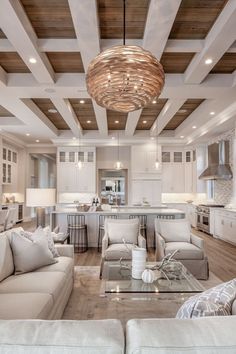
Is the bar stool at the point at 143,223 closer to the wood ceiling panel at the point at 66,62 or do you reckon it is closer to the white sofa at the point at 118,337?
the wood ceiling panel at the point at 66,62

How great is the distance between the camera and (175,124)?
8.58 meters

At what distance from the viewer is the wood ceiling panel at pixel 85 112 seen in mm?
6307

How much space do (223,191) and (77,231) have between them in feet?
15.4

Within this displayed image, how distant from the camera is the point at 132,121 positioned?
7.39 meters

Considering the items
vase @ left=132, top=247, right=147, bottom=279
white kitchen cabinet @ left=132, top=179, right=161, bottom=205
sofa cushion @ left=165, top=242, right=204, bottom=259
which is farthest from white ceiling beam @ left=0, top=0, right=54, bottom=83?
white kitchen cabinet @ left=132, top=179, right=161, bottom=205

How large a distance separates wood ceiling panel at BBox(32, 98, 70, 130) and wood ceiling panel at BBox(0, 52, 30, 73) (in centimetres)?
137

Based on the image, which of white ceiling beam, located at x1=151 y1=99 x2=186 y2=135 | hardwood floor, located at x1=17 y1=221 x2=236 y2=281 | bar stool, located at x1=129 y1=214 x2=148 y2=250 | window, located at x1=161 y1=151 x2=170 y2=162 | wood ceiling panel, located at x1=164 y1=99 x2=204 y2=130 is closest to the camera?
hardwood floor, located at x1=17 y1=221 x2=236 y2=281

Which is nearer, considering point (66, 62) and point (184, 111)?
point (66, 62)

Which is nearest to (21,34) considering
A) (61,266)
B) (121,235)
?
(61,266)

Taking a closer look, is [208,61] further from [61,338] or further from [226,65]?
[61,338]

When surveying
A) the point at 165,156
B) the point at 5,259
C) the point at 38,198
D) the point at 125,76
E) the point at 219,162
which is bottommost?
the point at 5,259

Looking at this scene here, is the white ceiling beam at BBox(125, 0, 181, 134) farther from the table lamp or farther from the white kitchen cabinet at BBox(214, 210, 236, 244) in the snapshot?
the white kitchen cabinet at BBox(214, 210, 236, 244)

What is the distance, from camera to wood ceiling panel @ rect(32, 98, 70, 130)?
20.5 feet

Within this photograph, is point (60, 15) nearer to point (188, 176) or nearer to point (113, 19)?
point (113, 19)
